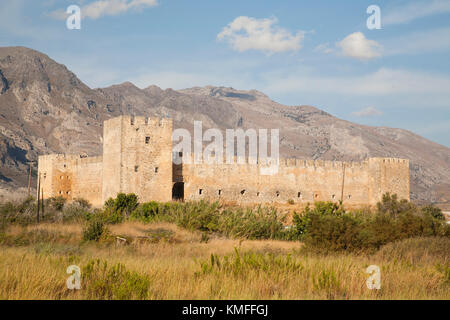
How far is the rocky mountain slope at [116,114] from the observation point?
70.1 m

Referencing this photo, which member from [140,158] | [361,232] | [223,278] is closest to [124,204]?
[140,158]

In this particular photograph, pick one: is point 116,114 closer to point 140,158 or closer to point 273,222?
point 140,158

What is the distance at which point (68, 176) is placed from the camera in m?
27.3

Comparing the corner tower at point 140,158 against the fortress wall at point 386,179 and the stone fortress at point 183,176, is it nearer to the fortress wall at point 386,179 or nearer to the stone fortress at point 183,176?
the stone fortress at point 183,176

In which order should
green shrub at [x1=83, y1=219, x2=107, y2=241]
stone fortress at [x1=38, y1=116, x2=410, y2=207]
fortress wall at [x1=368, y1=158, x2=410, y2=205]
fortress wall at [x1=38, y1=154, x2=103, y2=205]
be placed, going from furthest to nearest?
fortress wall at [x1=368, y1=158, x2=410, y2=205], fortress wall at [x1=38, y1=154, x2=103, y2=205], stone fortress at [x1=38, y1=116, x2=410, y2=207], green shrub at [x1=83, y1=219, x2=107, y2=241]

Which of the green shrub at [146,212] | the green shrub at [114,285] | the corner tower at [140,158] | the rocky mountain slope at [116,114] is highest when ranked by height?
the rocky mountain slope at [116,114]

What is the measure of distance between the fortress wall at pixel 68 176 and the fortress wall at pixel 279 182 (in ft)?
18.0

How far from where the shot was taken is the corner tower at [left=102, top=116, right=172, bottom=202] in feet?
66.6

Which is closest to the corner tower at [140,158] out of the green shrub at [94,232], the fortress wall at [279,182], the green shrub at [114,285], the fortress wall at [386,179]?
the fortress wall at [279,182]

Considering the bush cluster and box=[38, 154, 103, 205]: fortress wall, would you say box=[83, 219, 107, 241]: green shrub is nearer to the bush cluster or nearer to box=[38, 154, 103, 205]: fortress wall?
the bush cluster

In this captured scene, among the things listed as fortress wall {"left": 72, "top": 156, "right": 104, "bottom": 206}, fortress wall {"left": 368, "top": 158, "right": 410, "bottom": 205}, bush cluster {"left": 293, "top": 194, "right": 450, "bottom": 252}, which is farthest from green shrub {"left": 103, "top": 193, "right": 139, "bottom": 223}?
fortress wall {"left": 368, "top": 158, "right": 410, "bottom": 205}

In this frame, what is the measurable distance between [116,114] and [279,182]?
7682 centimetres

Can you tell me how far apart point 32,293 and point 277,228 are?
32.2ft
